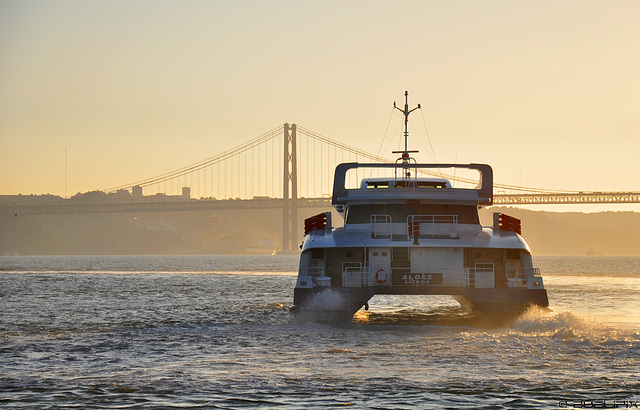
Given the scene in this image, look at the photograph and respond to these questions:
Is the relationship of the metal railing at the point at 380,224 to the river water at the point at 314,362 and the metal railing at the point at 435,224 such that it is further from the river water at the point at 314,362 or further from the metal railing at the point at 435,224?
the river water at the point at 314,362

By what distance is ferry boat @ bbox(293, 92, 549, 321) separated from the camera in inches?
1101

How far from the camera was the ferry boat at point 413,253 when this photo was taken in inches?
1101

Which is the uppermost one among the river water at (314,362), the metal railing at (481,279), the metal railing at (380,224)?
the metal railing at (380,224)

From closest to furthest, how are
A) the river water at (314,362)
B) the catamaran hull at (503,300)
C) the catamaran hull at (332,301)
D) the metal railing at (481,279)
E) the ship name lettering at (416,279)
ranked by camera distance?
1. the river water at (314,362)
2. the catamaran hull at (503,300)
3. the catamaran hull at (332,301)
4. the ship name lettering at (416,279)
5. the metal railing at (481,279)

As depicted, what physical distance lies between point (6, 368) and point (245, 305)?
22.3m

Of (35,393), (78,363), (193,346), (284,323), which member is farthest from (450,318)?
(35,393)

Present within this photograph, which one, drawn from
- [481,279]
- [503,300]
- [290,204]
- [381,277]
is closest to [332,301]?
[381,277]

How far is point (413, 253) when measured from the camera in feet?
96.6

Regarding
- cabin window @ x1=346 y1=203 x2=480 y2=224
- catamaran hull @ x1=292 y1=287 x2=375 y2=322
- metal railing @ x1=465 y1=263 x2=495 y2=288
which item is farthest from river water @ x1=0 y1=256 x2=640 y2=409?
cabin window @ x1=346 y1=203 x2=480 y2=224

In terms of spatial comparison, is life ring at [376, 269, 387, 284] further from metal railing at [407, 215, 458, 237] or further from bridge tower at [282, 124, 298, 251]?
bridge tower at [282, 124, 298, 251]

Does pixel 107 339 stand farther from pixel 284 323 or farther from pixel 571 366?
pixel 571 366

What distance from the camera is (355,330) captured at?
2712 cm

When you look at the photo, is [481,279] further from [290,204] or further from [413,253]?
[290,204]

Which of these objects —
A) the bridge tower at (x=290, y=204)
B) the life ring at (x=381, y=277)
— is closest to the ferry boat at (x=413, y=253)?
the life ring at (x=381, y=277)
